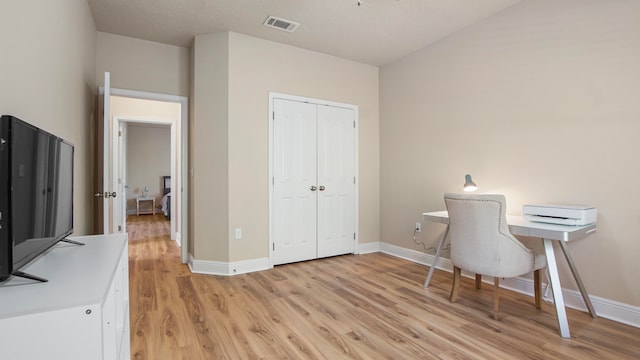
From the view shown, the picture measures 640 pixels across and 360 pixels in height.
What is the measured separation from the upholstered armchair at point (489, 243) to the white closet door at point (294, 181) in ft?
5.96

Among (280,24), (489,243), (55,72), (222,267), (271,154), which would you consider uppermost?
(280,24)

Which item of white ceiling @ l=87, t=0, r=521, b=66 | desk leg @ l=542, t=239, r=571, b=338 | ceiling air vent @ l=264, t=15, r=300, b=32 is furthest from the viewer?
ceiling air vent @ l=264, t=15, r=300, b=32

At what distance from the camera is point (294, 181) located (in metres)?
3.82

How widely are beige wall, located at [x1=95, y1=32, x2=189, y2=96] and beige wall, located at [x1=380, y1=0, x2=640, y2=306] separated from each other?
2808 mm

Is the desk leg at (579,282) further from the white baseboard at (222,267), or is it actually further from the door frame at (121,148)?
the door frame at (121,148)

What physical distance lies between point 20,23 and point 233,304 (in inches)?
85.3

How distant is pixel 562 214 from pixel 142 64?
420cm

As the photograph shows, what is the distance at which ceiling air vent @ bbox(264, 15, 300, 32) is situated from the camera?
10.2 ft

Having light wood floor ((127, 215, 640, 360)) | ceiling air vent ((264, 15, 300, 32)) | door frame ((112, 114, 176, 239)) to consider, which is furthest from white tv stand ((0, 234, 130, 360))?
door frame ((112, 114, 176, 239))

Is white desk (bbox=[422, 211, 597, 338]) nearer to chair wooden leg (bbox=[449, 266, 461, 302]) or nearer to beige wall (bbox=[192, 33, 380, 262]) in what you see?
chair wooden leg (bbox=[449, 266, 461, 302])

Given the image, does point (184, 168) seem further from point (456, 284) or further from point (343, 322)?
point (456, 284)

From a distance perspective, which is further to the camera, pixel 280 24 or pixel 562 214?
pixel 280 24

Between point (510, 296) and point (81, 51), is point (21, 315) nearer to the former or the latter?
point (81, 51)

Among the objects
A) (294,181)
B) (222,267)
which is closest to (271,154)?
(294,181)
